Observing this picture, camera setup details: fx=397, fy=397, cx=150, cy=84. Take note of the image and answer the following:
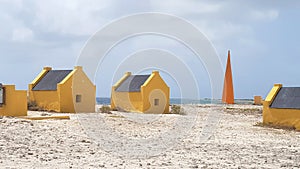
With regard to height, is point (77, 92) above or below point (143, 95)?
above

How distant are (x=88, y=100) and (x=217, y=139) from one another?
13416mm

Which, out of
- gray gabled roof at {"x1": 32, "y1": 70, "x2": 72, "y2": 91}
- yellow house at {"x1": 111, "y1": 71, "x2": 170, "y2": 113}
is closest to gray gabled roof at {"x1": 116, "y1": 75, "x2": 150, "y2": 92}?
yellow house at {"x1": 111, "y1": 71, "x2": 170, "y2": 113}

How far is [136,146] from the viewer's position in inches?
528

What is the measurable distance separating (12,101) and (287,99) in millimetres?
14502

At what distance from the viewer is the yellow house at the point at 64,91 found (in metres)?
25.7

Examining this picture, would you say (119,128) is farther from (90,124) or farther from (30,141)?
(30,141)

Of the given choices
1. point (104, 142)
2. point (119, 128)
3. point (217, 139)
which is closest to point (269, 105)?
point (217, 139)

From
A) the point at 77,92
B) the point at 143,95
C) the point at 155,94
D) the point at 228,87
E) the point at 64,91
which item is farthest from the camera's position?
the point at 228,87

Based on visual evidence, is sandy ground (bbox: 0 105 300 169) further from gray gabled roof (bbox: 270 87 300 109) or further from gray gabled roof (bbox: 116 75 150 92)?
gray gabled roof (bbox: 116 75 150 92)

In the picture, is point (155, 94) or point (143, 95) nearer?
point (143, 95)

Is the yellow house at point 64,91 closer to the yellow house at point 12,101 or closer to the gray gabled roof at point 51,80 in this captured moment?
the gray gabled roof at point 51,80

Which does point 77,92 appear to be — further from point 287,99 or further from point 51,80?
point 287,99

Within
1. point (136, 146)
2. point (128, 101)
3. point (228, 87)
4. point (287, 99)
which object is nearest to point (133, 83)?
A: point (128, 101)

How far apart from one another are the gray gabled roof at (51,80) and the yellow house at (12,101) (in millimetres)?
4968
